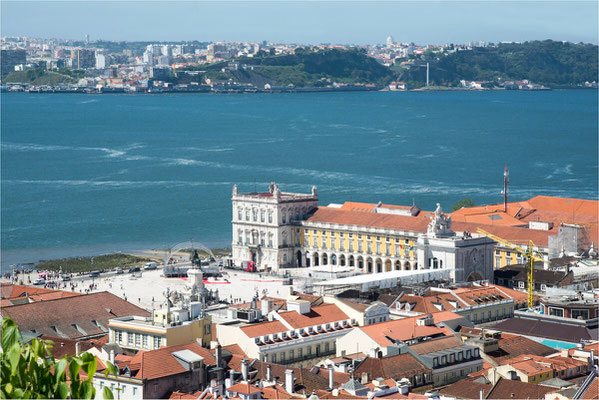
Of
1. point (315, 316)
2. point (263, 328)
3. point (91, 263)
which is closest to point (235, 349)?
point (263, 328)

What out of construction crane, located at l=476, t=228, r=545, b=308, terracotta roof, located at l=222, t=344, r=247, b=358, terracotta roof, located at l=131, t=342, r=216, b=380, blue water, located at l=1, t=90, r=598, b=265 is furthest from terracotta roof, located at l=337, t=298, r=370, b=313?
blue water, located at l=1, t=90, r=598, b=265

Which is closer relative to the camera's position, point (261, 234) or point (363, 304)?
point (363, 304)

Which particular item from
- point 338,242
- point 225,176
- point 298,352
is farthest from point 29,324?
point 225,176

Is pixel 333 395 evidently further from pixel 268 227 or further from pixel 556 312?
pixel 268 227

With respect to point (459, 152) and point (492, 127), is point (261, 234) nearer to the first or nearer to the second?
point (459, 152)

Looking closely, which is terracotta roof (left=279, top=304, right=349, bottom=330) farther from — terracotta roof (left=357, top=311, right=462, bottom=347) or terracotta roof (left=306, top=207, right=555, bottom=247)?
terracotta roof (left=306, top=207, right=555, bottom=247)

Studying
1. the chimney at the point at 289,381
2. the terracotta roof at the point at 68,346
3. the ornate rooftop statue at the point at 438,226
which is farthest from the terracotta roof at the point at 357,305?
the ornate rooftop statue at the point at 438,226

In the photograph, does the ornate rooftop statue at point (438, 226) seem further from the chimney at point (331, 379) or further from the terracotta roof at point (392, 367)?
the chimney at point (331, 379)
